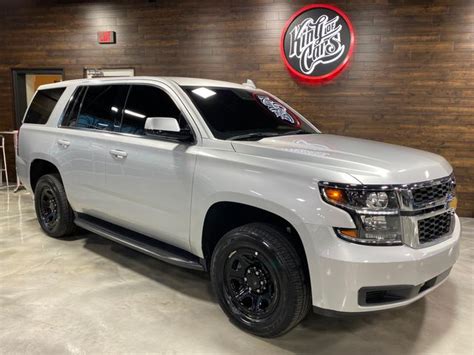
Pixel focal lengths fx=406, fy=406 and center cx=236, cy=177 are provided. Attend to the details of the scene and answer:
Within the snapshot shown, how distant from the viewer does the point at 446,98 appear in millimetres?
5691

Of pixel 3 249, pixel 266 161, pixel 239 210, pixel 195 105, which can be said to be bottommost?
pixel 3 249

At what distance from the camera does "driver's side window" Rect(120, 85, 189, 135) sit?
3086 millimetres

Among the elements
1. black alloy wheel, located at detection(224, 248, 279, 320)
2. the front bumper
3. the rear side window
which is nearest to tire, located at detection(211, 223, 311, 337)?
black alloy wheel, located at detection(224, 248, 279, 320)

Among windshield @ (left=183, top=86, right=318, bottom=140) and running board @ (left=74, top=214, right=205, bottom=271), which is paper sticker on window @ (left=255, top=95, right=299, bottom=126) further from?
running board @ (left=74, top=214, right=205, bottom=271)

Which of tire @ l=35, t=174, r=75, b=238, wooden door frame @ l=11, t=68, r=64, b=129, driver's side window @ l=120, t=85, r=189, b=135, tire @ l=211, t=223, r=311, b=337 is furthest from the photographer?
wooden door frame @ l=11, t=68, r=64, b=129

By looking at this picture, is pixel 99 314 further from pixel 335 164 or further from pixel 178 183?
pixel 335 164

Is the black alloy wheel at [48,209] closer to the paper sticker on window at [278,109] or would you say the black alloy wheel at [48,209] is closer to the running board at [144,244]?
the running board at [144,244]

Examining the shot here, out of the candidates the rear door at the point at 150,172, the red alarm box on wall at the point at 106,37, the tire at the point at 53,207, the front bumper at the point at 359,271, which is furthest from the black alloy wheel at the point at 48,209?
the red alarm box on wall at the point at 106,37

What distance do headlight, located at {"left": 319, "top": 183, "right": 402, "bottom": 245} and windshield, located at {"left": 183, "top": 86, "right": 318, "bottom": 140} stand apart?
93 cm

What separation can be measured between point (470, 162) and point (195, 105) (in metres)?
4.56

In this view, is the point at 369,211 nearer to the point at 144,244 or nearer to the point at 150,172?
the point at 150,172

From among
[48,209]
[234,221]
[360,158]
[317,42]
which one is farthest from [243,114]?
[317,42]

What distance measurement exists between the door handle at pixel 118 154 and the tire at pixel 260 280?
1138 mm

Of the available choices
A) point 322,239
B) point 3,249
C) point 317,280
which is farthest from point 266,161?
point 3,249
